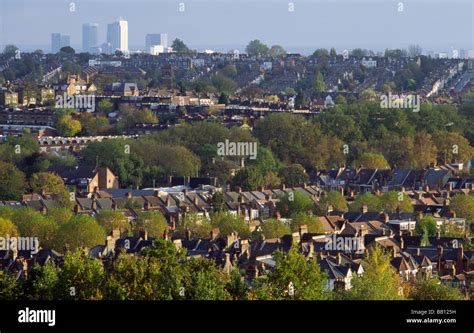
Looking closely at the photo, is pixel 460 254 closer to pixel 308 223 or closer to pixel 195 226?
pixel 308 223

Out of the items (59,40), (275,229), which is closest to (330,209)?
(275,229)

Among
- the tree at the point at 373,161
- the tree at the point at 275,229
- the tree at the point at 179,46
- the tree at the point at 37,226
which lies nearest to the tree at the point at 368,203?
the tree at the point at 275,229

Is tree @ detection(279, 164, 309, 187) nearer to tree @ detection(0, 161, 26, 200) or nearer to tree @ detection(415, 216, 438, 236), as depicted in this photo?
tree @ detection(0, 161, 26, 200)

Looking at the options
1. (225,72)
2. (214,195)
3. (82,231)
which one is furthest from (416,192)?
(225,72)

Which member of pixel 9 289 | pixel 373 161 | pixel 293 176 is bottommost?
pixel 293 176

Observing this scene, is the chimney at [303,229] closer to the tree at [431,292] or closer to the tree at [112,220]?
the tree at [112,220]

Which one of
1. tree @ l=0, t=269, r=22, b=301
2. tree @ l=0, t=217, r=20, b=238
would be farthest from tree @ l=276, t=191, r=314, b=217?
tree @ l=0, t=269, r=22, b=301
